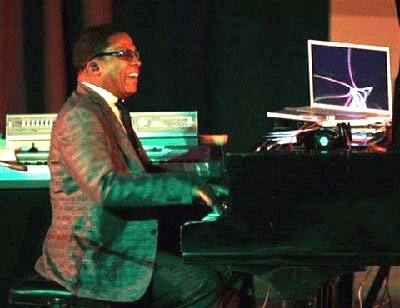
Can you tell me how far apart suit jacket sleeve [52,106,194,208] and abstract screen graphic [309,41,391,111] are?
119 cm

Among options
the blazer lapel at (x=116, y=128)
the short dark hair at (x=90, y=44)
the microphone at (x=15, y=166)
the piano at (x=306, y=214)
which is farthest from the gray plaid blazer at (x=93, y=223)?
the microphone at (x=15, y=166)

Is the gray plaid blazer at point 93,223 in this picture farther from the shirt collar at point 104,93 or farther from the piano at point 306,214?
the piano at point 306,214

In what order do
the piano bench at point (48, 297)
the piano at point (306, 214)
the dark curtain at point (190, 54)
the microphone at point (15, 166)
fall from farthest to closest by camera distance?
1. the dark curtain at point (190, 54)
2. the microphone at point (15, 166)
3. the piano bench at point (48, 297)
4. the piano at point (306, 214)

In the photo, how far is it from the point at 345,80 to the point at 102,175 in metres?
1.37

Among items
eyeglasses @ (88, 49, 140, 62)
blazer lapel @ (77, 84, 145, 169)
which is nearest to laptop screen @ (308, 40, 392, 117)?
eyeglasses @ (88, 49, 140, 62)

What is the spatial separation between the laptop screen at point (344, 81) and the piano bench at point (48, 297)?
1269mm

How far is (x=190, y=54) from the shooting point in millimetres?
3877

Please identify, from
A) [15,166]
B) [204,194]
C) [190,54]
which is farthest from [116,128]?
[190,54]

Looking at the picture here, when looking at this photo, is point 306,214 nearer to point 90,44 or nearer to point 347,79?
point 90,44

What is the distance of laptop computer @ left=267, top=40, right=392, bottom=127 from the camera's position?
332 cm

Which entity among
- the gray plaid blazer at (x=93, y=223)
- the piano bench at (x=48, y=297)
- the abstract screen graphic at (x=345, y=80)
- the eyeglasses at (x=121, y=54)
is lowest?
the piano bench at (x=48, y=297)

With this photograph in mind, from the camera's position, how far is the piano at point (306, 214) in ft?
7.23

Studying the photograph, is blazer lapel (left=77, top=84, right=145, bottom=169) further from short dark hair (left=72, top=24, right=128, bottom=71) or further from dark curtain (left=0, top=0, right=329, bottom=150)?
dark curtain (left=0, top=0, right=329, bottom=150)

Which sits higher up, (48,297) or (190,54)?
(190,54)
